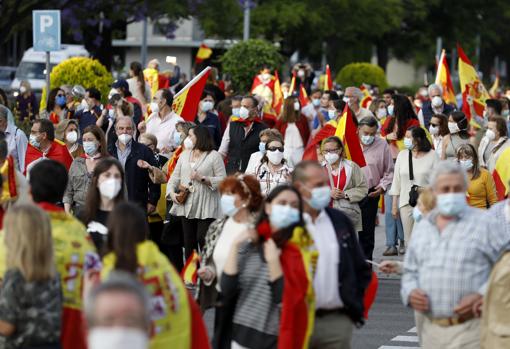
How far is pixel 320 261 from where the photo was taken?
8609mm

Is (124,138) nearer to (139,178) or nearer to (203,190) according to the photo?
(139,178)

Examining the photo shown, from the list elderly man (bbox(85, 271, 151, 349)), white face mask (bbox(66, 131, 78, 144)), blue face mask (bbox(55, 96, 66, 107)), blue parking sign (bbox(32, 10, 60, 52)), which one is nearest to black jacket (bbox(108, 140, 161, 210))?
white face mask (bbox(66, 131, 78, 144))

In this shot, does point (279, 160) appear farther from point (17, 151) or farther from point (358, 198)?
point (17, 151)

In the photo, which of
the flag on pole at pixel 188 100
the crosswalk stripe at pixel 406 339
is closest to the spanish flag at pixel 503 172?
the crosswalk stripe at pixel 406 339

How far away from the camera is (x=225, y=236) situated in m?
9.33

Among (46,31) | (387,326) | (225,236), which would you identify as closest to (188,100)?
(46,31)

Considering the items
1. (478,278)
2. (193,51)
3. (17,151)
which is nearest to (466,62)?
(17,151)

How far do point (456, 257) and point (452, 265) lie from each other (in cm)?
5

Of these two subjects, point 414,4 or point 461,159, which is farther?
point 414,4

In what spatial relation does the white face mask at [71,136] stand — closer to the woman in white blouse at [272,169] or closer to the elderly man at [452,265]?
the woman in white blouse at [272,169]

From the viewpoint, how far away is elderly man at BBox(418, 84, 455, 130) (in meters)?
22.6

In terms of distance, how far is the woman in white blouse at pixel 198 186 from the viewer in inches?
609

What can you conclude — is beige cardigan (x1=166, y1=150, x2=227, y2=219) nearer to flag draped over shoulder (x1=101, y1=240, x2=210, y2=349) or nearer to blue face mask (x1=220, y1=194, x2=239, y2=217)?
blue face mask (x1=220, y1=194, x2=239, y2=217)

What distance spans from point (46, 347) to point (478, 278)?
2.33m
